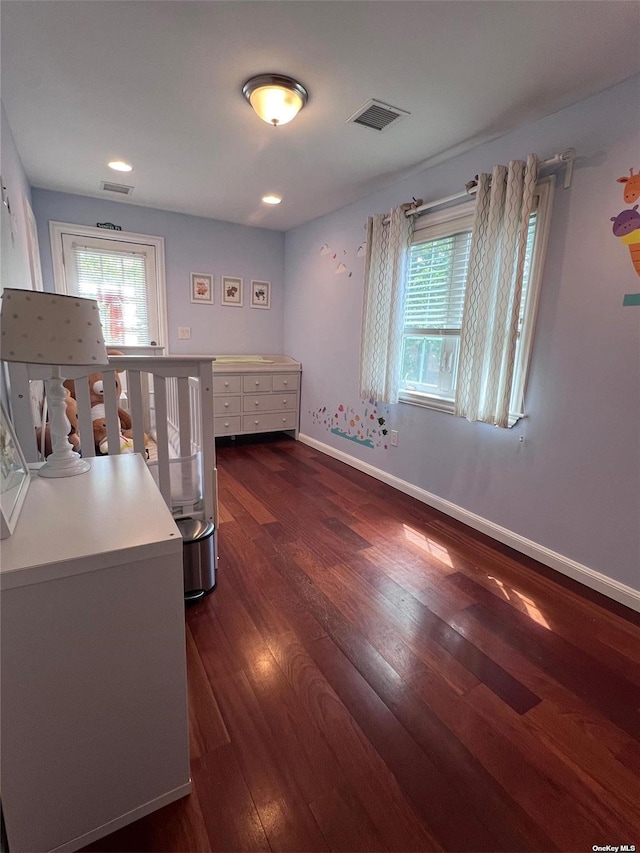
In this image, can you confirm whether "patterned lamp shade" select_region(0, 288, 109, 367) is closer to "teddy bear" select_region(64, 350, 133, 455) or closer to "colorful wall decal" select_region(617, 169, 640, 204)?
"teddy bear" select_region(64, 350, 133, 455)

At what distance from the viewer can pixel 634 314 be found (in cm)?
176

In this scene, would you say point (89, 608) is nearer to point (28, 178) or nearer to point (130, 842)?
point (130, 842)

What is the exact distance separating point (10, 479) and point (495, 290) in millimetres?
2318

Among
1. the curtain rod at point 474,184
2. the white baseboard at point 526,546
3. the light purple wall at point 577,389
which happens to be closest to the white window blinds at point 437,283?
the curtain rod at point 474,184

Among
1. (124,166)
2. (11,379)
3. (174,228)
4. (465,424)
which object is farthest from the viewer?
(174,228)

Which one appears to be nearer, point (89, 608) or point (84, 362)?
point (89, 608)

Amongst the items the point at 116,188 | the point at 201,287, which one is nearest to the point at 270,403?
the point at 201,287

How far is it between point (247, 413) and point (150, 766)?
3438mm

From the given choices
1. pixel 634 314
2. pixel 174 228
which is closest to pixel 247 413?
pixel 174 228

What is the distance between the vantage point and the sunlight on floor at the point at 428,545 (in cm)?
220

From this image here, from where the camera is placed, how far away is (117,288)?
12.6 ft

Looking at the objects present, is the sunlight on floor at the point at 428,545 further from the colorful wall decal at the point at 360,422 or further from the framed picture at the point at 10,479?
the framed picture at the point at 10,479

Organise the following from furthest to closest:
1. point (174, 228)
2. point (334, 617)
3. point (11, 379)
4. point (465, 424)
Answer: point (174, 228) → point (465, 424) → point (334, 617) → point (11, 379)

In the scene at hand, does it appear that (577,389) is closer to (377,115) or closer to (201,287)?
(377,115)
